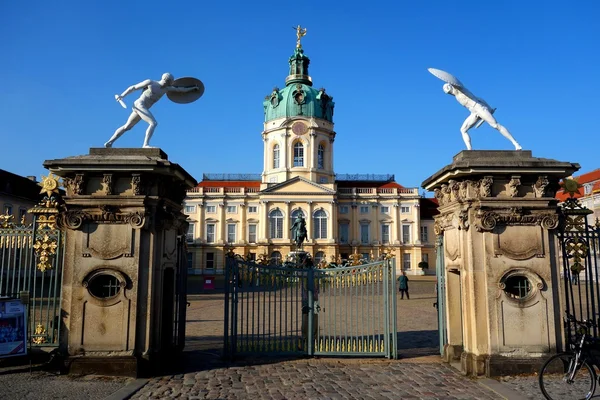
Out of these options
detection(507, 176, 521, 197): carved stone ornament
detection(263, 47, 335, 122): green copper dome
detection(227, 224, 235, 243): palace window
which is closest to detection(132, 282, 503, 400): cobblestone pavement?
detection(507, 176, 521, 197): carved stone ornament

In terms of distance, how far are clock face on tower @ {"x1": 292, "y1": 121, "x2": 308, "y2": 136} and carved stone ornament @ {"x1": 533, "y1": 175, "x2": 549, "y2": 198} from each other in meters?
50.1

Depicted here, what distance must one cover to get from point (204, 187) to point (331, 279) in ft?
170

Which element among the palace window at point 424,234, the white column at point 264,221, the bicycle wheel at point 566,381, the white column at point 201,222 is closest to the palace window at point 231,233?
the white column at point 201,222

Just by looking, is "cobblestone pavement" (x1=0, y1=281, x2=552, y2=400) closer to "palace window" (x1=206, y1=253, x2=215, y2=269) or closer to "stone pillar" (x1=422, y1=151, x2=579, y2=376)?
"stone pillar" (x1=422, y1=151, x2=579, y2=376)

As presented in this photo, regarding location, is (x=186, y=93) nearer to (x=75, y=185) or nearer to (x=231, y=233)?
(x=75, y=185)

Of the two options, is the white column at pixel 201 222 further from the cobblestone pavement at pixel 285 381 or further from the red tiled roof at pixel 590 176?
the cobblestone pavement at pixel 285 381

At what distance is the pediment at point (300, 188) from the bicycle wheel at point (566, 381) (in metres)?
48.7

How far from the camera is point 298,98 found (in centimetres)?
5753

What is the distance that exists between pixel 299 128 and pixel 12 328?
5094 cm

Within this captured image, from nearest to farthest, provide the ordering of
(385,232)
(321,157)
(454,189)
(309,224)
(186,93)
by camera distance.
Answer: (454,189) → (186,93) → (309,224) → (385,232) → (321,157)

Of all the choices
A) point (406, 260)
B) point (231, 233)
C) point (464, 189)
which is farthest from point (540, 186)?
point (406, 260)

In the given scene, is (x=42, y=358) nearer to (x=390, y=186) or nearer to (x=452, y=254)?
(x=452, y=254)

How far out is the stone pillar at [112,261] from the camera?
301 inches

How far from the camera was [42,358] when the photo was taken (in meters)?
Result: 8.26
